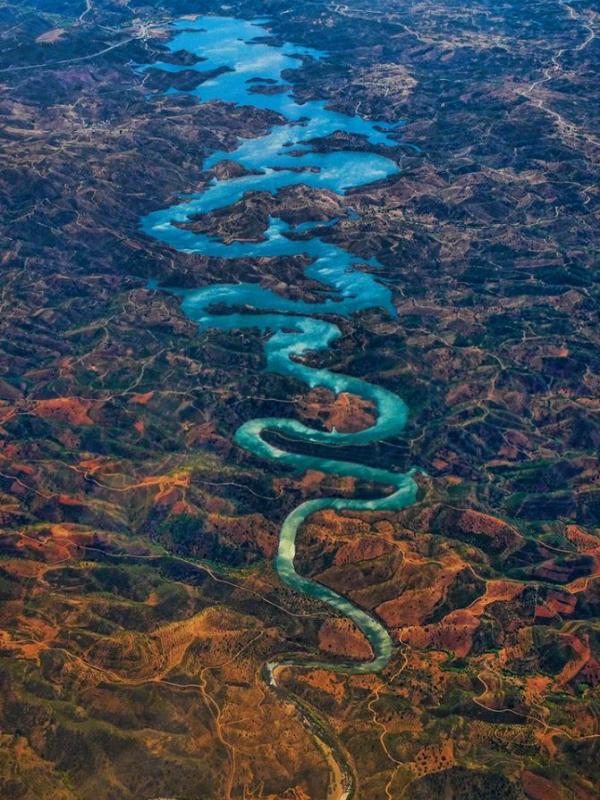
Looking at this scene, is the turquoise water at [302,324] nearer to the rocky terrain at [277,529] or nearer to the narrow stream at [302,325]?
the narrow stream at [302,325]

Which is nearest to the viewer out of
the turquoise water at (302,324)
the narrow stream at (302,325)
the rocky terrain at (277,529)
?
the rocky terrain at (277,529)

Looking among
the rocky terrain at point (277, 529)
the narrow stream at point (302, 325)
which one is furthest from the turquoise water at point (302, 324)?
the rocky terrain at point (277, 529)

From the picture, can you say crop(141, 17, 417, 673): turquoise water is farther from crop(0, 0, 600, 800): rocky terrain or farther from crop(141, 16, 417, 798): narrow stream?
crop(0, 0, 600, 800): rocky terrain

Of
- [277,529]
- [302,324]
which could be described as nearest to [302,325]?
[302,324]

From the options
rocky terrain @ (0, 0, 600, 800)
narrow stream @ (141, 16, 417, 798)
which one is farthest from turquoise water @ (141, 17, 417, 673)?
rocky terrain @ (0, 0, 600, 800)

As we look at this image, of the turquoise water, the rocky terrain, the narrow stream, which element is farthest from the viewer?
the turquoise water

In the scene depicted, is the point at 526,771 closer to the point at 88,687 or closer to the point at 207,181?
the point at 88,687

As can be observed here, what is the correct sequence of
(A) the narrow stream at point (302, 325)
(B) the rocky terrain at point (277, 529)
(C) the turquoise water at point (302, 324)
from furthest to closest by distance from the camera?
(C) the turquoise water at point (302, 324) < (A) the narrow stream at point (302, 325) < (B) the rocky terrain at point (277, 529)

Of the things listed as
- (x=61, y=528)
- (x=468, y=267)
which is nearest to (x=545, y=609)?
(x=61, y=528)

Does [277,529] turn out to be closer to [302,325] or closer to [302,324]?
[302,325]
